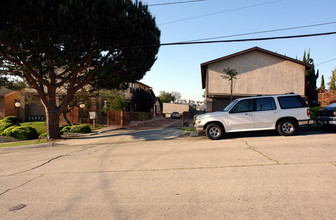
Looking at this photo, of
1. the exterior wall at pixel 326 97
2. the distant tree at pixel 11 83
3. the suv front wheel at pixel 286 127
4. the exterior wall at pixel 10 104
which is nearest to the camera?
the suv front wheel at pixel 286 127

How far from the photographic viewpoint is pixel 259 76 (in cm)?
2234

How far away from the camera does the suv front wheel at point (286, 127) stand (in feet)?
29.8

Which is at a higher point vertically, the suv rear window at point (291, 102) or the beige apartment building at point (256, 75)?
the beige apartment building at point (256, 75)

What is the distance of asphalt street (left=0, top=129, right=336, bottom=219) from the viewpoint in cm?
331

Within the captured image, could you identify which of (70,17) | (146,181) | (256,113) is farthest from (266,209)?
(70,17)

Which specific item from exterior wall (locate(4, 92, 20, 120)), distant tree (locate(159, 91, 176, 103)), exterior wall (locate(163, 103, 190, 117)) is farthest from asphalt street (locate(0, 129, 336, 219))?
distant tree (locate(159, 91, 176, 103))

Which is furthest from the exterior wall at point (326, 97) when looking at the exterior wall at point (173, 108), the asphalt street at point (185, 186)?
the exterior wall at point (173, 108)

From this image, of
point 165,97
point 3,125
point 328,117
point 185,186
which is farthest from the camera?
point 165,97

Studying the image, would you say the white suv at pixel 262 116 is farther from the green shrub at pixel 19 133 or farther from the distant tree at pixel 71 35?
the green shrub at pixel 19 133

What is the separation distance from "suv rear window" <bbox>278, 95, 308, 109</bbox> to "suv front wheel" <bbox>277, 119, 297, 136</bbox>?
0.65m

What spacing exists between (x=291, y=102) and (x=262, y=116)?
4.69 feet

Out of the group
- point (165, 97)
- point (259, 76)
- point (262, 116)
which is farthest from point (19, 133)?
point (165, 97)

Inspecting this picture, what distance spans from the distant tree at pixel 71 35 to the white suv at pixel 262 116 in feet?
15.4

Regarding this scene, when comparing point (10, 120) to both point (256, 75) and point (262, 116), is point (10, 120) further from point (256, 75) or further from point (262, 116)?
point (256, 75)
